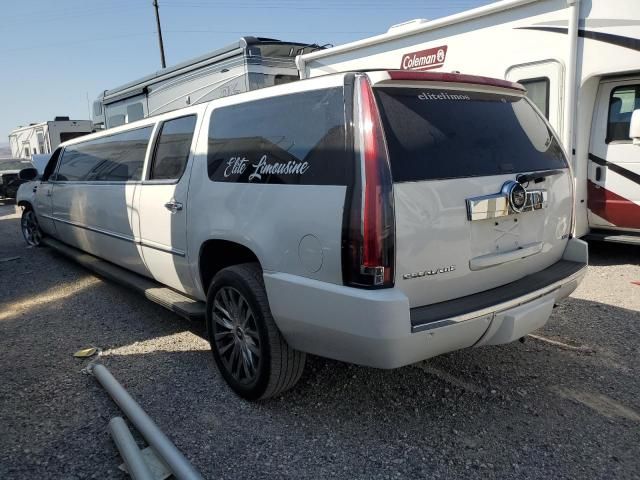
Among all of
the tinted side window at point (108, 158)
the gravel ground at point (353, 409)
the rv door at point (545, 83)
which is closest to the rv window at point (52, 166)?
the tinted side window at point (108, 158)

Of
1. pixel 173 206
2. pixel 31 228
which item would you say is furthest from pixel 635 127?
pixel 31 228

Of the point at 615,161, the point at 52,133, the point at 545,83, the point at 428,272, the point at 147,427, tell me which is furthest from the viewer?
the point at 52,133

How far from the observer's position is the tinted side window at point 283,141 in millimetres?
2783

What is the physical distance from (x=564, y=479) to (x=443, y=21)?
6.16 metres

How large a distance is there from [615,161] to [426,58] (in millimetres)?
2810

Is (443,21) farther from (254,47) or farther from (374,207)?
(374,207)

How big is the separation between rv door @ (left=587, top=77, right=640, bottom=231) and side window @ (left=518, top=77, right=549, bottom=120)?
1.91 feet

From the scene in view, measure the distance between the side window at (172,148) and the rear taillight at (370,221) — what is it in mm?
1787

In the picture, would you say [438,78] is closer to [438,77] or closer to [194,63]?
[438,77]

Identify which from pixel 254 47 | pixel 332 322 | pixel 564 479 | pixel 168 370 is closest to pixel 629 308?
pixel 564 479

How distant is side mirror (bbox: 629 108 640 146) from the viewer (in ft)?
19.0

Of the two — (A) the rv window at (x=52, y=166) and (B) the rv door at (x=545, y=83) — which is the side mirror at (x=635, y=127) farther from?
(A) the rv window at (x=52, y=166)

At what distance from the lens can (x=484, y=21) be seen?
6879 millimetres

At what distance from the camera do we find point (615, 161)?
6.34 meters
